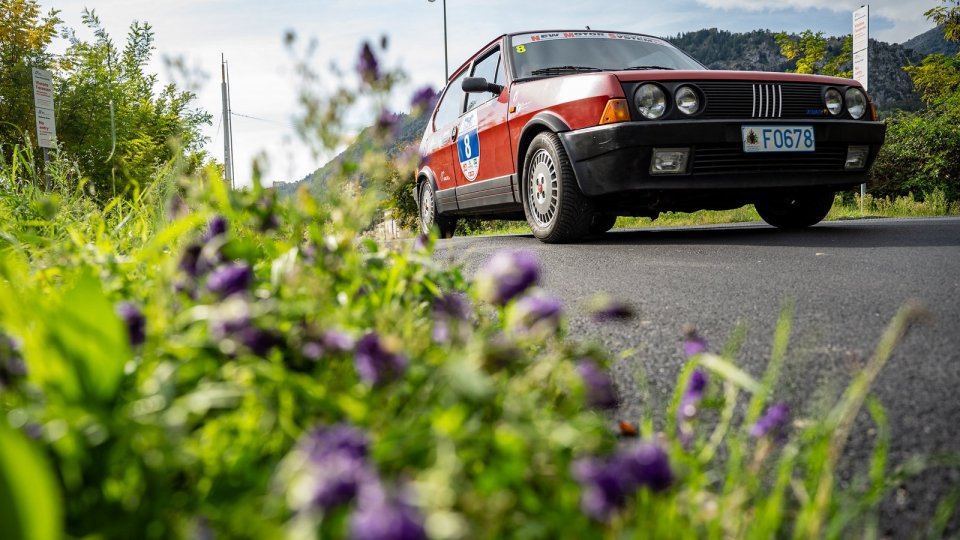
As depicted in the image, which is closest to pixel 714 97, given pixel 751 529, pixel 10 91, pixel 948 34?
pixel 751 529

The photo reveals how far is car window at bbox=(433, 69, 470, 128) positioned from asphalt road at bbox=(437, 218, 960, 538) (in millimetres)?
2876

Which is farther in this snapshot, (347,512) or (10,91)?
(10,91)

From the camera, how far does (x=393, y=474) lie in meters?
0.87

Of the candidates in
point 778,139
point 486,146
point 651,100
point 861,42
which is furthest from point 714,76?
point 861,42

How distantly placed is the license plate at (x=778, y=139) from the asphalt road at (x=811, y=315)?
634 mm

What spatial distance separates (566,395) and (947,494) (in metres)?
0.67

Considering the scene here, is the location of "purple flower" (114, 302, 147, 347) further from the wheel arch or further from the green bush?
the green bush

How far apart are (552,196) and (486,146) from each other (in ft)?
3.96

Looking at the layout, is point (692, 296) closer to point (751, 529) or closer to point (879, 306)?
point (879, 306)

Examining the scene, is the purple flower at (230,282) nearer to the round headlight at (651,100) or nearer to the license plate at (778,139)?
the round headlight at (651,100)

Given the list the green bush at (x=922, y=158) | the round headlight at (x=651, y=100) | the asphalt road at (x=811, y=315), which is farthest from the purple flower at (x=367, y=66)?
the green bush at (x=922, y=158)

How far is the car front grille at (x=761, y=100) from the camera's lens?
16.8 feet

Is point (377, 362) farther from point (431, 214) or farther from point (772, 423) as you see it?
point (431, 214)

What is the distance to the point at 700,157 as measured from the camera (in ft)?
16.6
